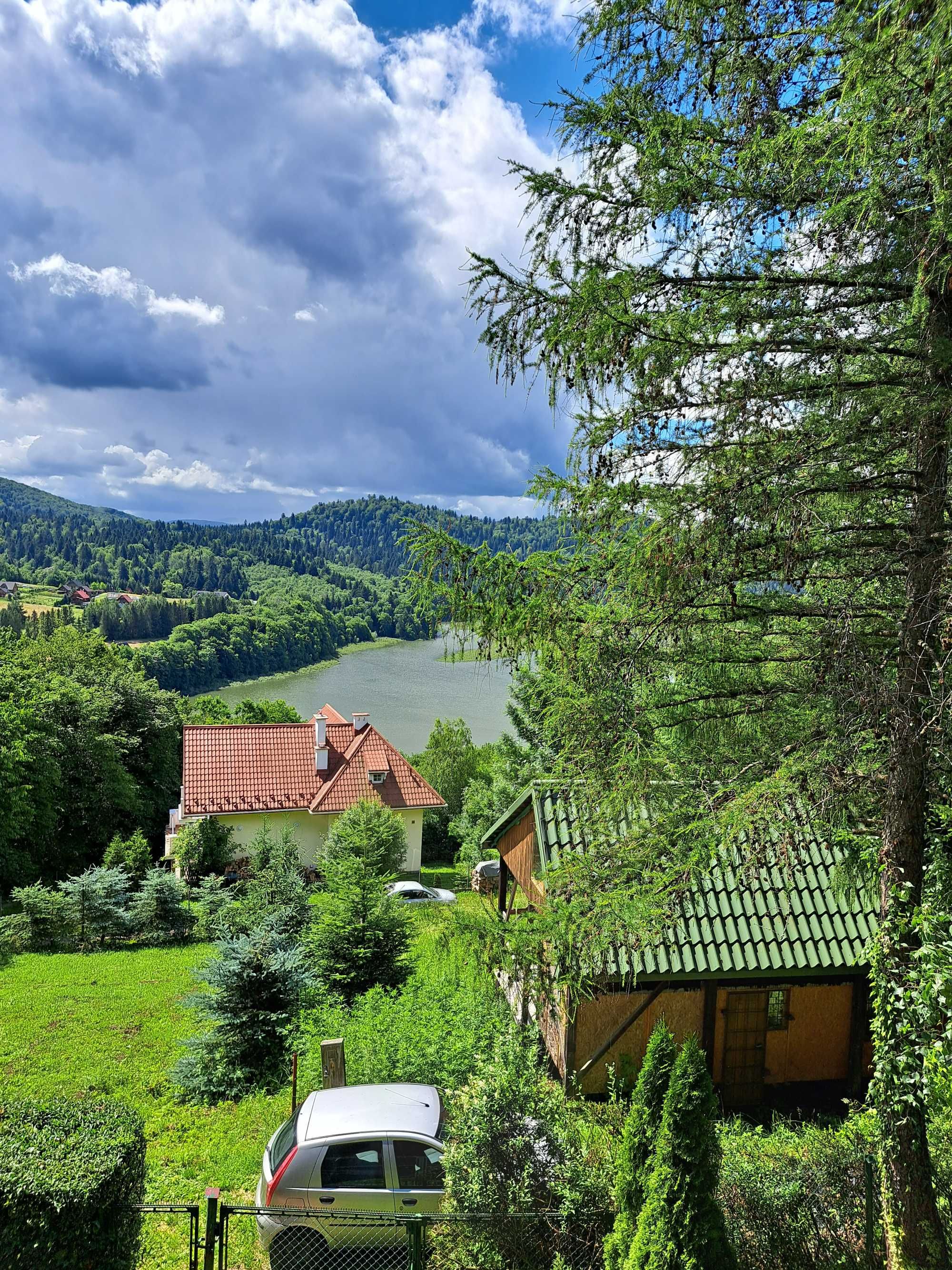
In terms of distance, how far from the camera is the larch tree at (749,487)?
4137 millimetres

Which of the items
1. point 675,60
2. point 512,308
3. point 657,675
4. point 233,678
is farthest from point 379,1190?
point 233,678

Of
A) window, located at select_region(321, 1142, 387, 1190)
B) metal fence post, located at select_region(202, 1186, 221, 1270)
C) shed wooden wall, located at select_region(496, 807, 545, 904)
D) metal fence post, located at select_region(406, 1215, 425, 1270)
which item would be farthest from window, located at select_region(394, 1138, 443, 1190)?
shed wooden wall, located at select_region(496, 807, 545, 904)

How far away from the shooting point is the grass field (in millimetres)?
6750

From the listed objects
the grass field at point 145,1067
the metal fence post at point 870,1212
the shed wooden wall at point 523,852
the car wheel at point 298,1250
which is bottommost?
the grass field at point 145,1067

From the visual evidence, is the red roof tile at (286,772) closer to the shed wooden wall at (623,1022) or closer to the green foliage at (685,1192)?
the shed wooden wall at (623,1022)

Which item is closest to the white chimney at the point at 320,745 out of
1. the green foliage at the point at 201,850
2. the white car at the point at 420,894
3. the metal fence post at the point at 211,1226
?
the green foliage at the point at 201,850

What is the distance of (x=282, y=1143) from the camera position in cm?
613

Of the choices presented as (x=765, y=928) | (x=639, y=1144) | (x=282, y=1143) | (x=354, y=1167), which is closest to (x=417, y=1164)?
(x=354, y=1167)

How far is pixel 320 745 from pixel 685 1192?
2474cm

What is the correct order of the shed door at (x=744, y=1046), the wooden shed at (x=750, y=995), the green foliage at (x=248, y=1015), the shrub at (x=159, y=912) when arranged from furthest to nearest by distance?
the shrub at (x=159, y=912)
the green foliage at (x=248, y=1015)
the shed door at (x=744, y=1046)
the wooden shed at (x=750, y=995)

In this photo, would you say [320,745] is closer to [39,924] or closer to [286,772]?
[286,772]

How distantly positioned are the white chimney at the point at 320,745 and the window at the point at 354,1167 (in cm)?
2226

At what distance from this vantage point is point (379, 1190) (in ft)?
19.0

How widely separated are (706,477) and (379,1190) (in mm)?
5899
